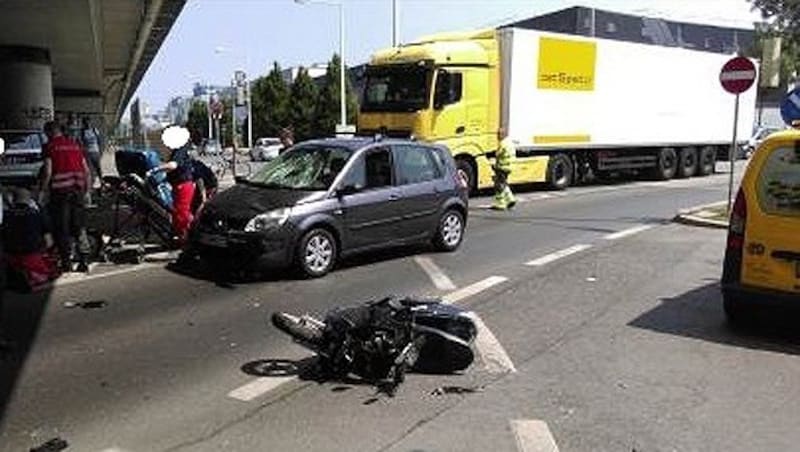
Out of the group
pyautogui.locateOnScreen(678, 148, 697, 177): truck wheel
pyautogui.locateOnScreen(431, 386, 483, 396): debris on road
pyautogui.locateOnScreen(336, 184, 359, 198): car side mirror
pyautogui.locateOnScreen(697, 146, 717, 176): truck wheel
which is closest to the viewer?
pyautogui.locateOnScreen(431, 386, 483, 396): debris on road

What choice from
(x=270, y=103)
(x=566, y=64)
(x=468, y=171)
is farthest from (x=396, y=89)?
(x=270, y=103)

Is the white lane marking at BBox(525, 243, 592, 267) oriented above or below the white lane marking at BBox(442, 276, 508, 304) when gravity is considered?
below

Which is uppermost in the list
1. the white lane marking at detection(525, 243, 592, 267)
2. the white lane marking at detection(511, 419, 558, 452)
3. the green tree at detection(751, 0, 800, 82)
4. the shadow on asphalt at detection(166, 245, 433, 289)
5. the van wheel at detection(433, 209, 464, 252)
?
the green tree at detection(751, 0, 800, 82)

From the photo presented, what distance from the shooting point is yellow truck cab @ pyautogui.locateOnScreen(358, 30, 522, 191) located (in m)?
20.7

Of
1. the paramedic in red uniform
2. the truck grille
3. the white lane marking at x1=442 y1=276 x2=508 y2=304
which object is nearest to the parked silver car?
the truck grille

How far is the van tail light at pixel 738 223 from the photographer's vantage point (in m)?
8.27

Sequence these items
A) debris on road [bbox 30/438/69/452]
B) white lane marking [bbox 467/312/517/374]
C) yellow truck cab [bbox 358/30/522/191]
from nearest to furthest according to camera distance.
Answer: debris on road [bbox 30/438/69/452] → white lane marking [bbox 467/312/517/374] → yellow truck cab [bbox 358/30/522/191]

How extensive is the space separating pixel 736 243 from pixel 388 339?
3.41m

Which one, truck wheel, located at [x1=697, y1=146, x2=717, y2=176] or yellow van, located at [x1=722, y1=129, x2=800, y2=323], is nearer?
Answer: yellow van, located at [x1=722, y1=129, x2=800, y2=323]

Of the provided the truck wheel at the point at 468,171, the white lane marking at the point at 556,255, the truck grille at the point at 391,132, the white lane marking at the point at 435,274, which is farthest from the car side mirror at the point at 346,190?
the truck wheel at the point at 468,171

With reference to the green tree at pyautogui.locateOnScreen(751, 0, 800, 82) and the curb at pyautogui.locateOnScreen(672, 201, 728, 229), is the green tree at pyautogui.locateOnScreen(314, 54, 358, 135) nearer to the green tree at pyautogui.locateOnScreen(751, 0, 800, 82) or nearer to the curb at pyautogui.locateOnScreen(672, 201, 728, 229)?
the green tree at pyautogui.locateOnScreen(751, 0, 800, 82)

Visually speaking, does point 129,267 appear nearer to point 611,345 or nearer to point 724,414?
point 611,345

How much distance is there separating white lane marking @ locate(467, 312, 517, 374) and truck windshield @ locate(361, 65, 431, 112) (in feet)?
42.3

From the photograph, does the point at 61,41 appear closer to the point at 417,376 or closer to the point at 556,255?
the point at 556,255
